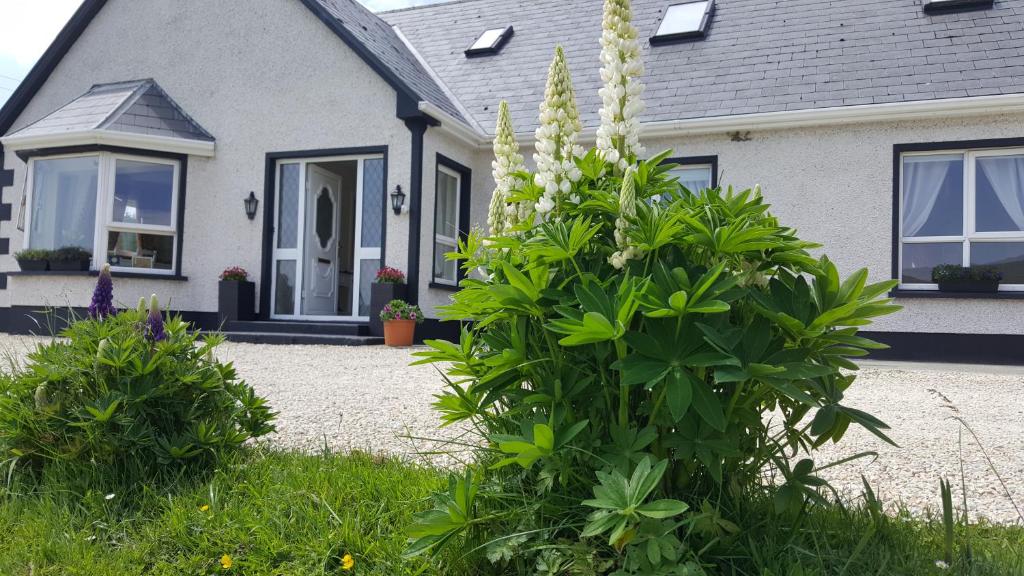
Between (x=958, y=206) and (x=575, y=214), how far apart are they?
26.5ft

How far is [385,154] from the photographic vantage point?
904 cm

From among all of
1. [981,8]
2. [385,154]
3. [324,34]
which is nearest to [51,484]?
[385,154]

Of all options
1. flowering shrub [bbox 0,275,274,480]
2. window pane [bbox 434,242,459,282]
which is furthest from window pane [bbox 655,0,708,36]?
flowering shrub [bbox 0,275,274,480]

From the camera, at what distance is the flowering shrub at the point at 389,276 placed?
8.58 m

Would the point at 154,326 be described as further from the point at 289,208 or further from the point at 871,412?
the point at 289,208

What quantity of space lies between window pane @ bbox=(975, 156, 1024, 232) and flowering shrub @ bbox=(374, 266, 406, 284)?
683cm

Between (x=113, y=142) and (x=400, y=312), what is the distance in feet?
15.1

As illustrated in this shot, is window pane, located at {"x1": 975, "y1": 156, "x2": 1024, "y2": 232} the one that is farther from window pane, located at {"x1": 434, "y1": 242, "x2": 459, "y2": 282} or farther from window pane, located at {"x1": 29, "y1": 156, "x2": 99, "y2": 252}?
window pane, located at {"x1": 29, "y1": 156, "x2": 99, "y2": 252}

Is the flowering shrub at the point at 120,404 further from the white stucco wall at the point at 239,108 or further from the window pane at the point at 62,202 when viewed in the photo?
the window pane at the point at 62,202

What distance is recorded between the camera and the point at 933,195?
8.18 metres

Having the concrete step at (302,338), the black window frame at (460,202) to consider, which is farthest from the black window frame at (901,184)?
the concrete step at (302,338)

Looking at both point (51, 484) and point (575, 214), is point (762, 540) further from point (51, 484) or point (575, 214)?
point (51, 484)

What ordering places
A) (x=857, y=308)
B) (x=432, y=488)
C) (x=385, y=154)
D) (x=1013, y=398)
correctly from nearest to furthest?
(x=857, y=308) < (x=432, y=488) < (x=1013, y=398) < (x=385, y=154)

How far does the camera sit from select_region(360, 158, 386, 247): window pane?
30.5ft
